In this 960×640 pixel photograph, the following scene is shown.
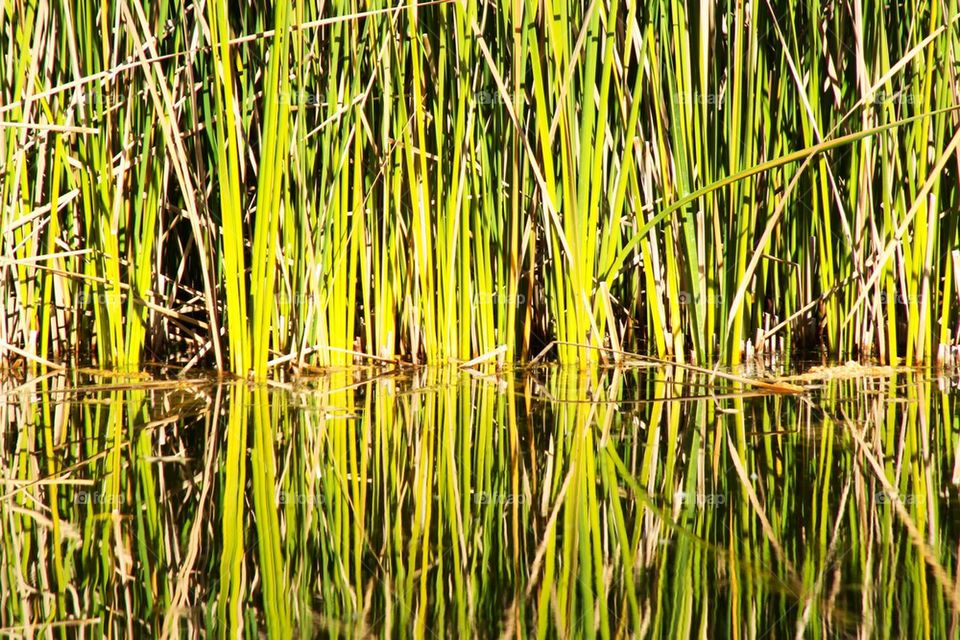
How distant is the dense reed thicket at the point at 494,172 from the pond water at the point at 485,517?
428 mm

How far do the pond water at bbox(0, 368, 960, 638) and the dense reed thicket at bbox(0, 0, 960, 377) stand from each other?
1.40 ft

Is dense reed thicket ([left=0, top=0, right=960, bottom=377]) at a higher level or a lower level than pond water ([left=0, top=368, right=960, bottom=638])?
higher

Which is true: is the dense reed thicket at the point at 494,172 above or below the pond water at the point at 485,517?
above

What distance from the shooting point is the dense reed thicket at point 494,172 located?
7.04 feet

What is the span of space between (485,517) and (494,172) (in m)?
1.28

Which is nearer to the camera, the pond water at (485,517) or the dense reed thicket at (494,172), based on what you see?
the pond water at (485,517)

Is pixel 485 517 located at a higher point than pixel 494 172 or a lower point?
lower

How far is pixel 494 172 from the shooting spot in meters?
2.29

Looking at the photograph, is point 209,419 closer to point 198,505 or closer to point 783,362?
point 198,505

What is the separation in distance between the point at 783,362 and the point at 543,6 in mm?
992

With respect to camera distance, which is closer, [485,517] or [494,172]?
[485,517]

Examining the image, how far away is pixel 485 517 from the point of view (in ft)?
3.76

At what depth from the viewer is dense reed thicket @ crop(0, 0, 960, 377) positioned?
84.5 inches

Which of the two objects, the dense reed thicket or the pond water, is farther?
the dense reed thicket
